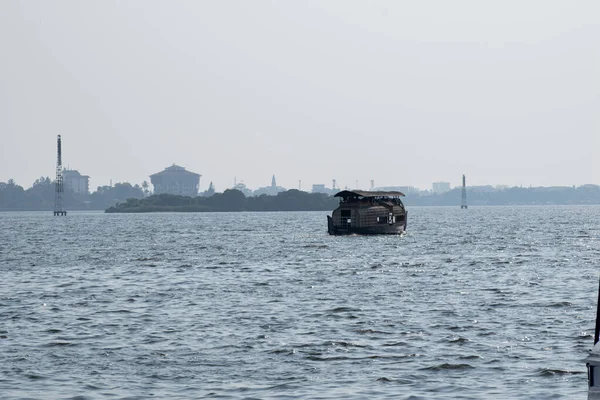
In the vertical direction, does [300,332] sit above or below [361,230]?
below

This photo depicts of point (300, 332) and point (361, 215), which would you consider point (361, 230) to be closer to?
point (361, 215)

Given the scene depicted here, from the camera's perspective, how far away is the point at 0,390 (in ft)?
81.6

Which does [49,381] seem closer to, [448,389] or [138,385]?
[138,385]

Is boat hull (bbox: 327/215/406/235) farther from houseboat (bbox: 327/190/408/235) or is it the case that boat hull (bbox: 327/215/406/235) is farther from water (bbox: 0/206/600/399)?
water (bbox: 0/206/600/399)

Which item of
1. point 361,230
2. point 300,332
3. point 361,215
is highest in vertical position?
point 361,215

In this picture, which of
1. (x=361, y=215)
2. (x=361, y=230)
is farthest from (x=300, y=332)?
(x=361, y=230)

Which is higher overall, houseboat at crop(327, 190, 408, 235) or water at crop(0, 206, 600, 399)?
houseboat at crop(327, 190, 408, 235)

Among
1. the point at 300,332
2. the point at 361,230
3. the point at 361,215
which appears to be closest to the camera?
the point at 300,332

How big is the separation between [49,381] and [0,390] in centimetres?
146

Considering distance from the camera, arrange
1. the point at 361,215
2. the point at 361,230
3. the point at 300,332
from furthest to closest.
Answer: the point at 361,230
the point at 361,215
the point at 300,332

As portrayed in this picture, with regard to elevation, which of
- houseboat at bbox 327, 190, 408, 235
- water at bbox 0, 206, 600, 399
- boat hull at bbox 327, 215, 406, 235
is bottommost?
water at bbox 0, 206, 600, 399

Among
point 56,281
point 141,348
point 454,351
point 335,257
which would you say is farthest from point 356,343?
point 335,257

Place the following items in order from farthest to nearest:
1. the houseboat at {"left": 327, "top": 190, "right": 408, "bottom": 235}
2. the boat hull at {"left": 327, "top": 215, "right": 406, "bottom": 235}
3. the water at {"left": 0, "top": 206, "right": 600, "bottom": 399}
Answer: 1. the boat hull at {"left": 327, "top": 215, "right": 406, "bottom": 235}
2. the houseboat at {"left": 327, "top": 190, "right": 408, "bottom": 235}
3. the water at {"left": 0, "top": 206, "right": 600, "bottom": 399}

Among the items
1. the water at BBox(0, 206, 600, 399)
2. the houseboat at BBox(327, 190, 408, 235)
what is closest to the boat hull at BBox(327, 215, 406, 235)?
the houseboat at BBox(327, 190, 408, 235)
